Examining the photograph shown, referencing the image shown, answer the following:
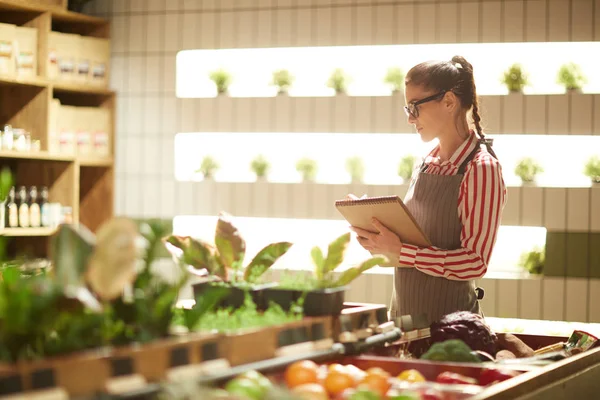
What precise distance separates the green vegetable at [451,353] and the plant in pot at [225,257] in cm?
45

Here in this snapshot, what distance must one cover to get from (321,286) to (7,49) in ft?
14.4

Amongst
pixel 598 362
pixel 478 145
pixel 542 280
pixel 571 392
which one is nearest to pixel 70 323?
pixel 571 392

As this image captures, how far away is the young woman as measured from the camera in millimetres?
2670

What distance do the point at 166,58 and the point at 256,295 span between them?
15.7 ft

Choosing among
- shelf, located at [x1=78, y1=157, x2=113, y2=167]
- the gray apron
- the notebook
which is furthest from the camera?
shelf, located at [x1=78, y1=157, x2=113, y2=167]

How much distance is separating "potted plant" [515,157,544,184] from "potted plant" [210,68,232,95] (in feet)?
7.25

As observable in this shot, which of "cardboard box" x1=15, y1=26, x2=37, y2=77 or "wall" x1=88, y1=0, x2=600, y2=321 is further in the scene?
"cardboard box" x1=15, y1=26, x2=37, y2=77

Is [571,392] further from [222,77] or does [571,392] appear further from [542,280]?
[222,77]

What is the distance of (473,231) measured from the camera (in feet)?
8.77

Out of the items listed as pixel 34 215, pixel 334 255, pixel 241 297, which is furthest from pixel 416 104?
pixel 34 215

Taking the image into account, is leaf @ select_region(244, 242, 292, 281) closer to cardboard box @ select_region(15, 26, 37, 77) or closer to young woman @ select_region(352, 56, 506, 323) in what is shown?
young woman @ select_region(352, 56, 506, 323)

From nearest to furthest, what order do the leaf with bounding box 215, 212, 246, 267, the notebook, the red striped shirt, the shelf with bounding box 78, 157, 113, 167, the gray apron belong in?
the leaf with bounding box 215, 212, 246, 267, the notebook, the red striped shirt, the gray apron, the shelf with bounding box 78, 157, 113, 167

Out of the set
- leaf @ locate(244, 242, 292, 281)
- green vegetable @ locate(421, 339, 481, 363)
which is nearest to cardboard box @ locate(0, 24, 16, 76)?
leaf @ locate(244, 242, 292, 281)

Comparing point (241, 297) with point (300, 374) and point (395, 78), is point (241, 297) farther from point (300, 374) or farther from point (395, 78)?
point (395, 78)
